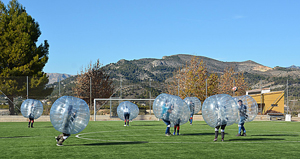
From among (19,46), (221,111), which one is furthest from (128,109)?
(19,46)

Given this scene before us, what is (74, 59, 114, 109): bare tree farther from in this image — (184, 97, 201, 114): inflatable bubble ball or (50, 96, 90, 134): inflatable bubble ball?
(50, 96, 90, 134): inflatable bubble ball

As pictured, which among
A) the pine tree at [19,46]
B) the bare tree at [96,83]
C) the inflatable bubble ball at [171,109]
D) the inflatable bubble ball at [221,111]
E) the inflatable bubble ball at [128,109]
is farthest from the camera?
the bare tree at [96,83]

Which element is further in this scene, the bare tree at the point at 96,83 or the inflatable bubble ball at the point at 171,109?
the bare tree at the point at 96,83

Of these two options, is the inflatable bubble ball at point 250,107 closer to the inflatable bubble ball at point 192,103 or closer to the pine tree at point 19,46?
the inflatable bubble ball at point 192,103

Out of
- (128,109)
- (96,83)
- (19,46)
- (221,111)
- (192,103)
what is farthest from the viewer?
(96,83)

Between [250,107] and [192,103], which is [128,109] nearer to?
[192,103]

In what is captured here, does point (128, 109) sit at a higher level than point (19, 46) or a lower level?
lower

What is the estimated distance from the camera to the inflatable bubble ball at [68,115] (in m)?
13.8

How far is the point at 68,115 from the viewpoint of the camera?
45.3ft

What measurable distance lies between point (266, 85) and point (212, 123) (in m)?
114

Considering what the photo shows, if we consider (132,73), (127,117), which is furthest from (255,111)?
(132,73)

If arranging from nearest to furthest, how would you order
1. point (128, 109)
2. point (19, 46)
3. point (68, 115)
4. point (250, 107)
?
point (68, 115)
point (250, 107)
point (128, 109)
point (19, 46)

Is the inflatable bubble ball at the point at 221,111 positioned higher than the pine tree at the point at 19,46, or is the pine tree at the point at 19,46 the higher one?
the pine tree at the point at 19,46

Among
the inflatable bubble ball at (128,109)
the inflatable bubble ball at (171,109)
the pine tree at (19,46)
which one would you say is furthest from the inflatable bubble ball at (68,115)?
the pine tree at (19,46)
